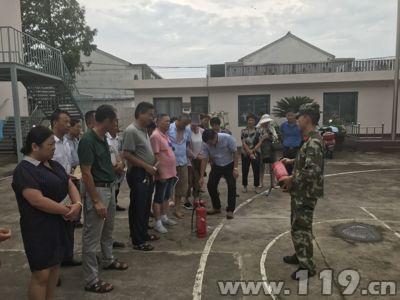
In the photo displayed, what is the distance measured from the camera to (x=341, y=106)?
1873 cm

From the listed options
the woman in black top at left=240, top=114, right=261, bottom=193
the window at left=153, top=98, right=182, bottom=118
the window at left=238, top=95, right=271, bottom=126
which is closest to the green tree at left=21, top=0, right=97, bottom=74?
the window at left=153, top=98, right=182, bottom=118

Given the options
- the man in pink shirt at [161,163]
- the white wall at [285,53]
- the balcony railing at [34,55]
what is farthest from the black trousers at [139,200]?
the white wall at [285,53]

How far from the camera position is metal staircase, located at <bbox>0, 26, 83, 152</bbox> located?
12062 millimetres

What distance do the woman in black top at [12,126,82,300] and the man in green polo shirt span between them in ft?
1.89

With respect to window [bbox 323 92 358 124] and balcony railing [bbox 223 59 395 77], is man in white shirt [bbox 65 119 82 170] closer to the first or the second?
window [bbox 323 92 358 124]

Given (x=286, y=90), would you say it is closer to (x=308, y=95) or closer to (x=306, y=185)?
(x=308, y=95)

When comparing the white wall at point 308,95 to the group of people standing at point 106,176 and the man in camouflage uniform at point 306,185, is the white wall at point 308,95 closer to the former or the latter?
the group of people standing at point 106,176

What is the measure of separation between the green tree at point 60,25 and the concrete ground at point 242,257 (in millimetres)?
20366

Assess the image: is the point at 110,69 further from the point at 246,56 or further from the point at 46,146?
the point at 46,146

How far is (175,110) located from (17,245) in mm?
15059

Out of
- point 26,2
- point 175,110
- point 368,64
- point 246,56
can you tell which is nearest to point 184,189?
point 175,110

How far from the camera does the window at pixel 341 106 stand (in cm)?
1866

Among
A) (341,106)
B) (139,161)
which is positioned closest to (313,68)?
(341,106)

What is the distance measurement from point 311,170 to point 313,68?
16.9 m
